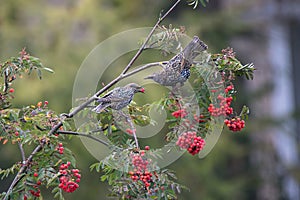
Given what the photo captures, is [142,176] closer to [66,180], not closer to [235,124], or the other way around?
[66,180]

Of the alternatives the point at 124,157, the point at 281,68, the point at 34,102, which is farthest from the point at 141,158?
the point at 281,68

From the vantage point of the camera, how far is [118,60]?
5.75 m

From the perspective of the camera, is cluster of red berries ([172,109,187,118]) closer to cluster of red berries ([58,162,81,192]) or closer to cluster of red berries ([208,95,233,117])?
cluster of red berries ([208,95,233,117])

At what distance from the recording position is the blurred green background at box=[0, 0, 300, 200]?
5688 mm

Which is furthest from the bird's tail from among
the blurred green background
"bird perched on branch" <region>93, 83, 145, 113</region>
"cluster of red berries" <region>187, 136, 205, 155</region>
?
the blurred green background

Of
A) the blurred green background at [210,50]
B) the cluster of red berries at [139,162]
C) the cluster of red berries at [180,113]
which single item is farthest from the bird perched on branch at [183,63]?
the blurred green background at [210,50]

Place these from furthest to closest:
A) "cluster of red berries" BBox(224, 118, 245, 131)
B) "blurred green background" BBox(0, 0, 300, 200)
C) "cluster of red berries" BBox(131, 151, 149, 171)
Answer: "blurred green background" BBox(0, 0, 300, 200), "cluster of red berries" BBox(224, 118, 245, 131), "cluster of red berries" BBox(131, 151, 149, 171)

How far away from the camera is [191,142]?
2.17m

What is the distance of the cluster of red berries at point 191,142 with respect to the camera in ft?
7.13

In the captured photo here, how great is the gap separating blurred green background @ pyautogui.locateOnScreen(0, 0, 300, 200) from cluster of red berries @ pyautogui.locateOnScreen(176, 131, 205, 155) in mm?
3274

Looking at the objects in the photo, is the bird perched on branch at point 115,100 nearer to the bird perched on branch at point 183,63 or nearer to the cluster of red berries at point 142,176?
the bird perched on branch at point 183,63

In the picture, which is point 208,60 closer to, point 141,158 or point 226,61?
point 226,61

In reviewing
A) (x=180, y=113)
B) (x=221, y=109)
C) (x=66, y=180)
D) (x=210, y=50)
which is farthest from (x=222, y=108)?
(x=210, y=50)

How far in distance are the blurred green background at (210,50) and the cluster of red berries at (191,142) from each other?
10.7 feet
